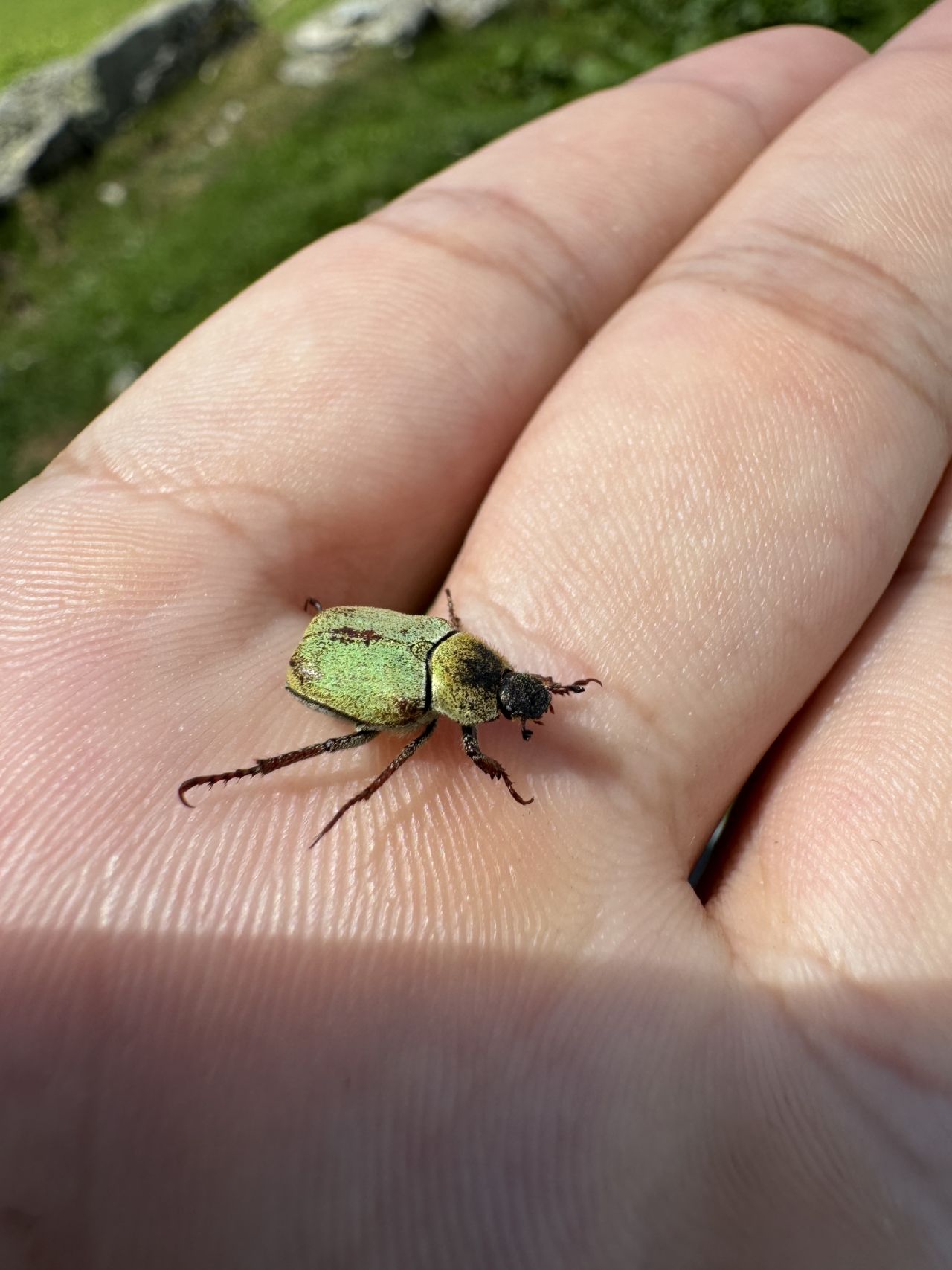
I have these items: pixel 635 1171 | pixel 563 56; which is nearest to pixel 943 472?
pixel 635 1171

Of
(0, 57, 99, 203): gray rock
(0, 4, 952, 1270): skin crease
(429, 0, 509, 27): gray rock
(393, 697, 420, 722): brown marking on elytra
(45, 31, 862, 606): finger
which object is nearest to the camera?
(0, 4, 952, 1270): skin crease

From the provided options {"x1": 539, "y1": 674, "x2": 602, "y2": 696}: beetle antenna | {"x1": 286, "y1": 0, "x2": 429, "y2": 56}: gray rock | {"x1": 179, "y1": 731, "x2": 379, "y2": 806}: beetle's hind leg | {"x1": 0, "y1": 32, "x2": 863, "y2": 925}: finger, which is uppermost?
{"x1": 286, "y1": 0, "x2": 429, "y2": 56}: gray rock

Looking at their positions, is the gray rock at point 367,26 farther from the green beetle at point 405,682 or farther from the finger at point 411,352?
the green beetle at point 405,682

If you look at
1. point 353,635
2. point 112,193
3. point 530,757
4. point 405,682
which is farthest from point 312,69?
point 530,757

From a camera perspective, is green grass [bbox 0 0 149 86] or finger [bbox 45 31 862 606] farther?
green grass [bbox 0 0 149 86]

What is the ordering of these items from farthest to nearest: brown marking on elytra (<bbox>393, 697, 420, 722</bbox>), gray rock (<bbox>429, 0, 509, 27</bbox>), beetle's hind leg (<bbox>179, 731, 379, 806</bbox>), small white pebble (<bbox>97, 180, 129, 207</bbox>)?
gray rock (<bbox>429, 0, 509, 27</bbox>) → small white pebble (<bbox>97, 180, 129, 207</bbox>) → brown marking on elytra (<bbox>393, 697, 420, 722</bbox>) → beetle's hind leg (<bbox>179, 731, 379, 806</bbox>)

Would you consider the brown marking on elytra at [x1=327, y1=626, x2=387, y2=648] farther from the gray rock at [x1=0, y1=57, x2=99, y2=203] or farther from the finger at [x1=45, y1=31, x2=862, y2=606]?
the gray rock at [x1=0, y1=57, x2=99, y2=203]

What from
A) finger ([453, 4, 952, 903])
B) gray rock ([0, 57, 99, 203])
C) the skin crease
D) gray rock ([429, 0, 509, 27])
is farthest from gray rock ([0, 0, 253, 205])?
finger ([453, 4, 952, 903])

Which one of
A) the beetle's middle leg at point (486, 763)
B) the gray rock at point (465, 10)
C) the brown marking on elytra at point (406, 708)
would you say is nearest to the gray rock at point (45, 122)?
the gray rock at point (465, 10)
